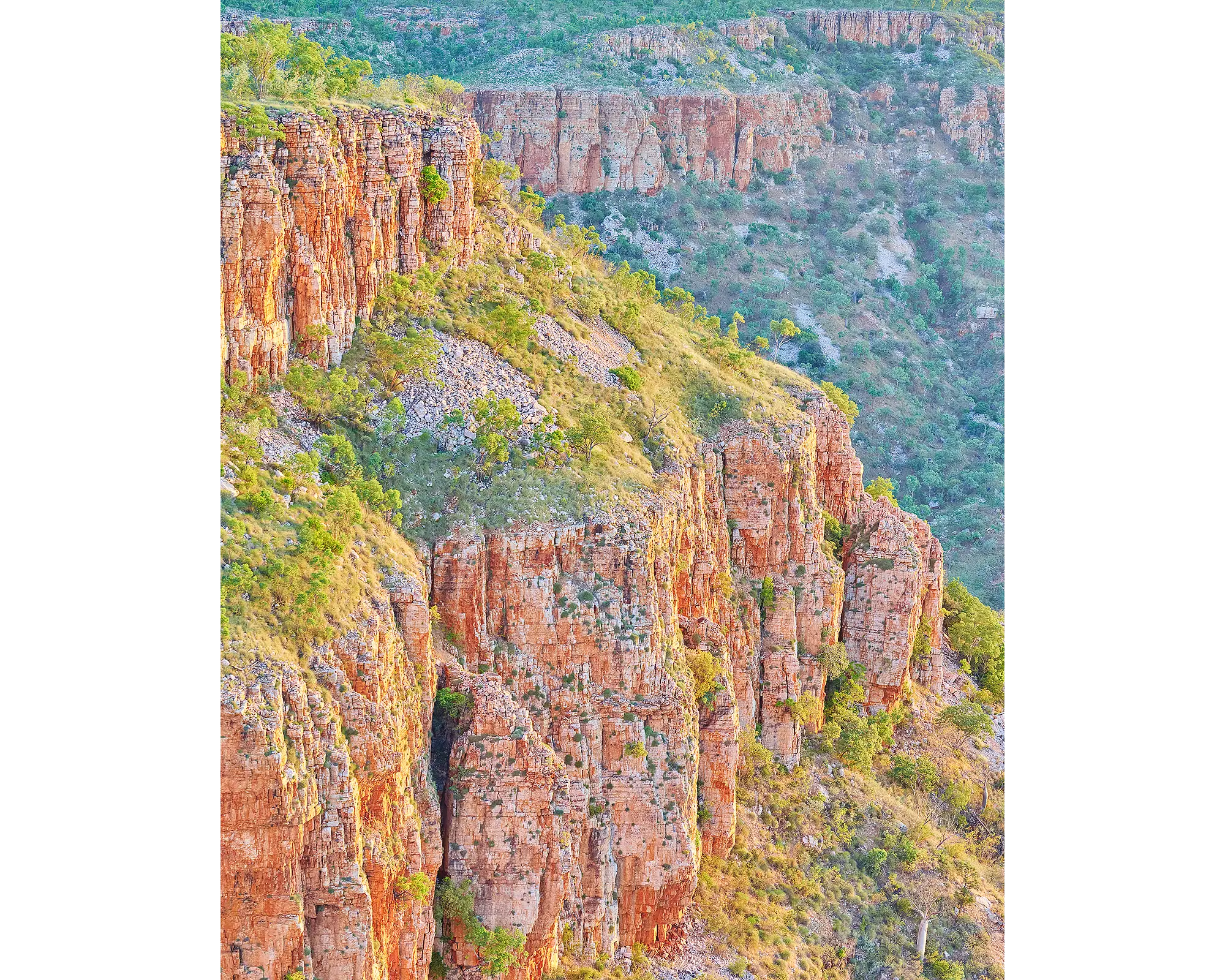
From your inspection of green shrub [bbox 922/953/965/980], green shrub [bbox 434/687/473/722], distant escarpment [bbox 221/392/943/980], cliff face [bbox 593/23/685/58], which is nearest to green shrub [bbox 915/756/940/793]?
distant escarpment [bbox 221/392/943/980]

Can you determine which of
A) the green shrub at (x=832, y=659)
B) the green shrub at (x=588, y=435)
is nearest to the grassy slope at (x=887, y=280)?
the green shrub at (x=832, y=659)

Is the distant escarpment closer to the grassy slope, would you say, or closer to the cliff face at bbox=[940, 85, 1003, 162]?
the grassy slope

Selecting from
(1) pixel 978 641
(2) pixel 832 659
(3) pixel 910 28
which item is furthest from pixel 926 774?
(3) pixel 910 28

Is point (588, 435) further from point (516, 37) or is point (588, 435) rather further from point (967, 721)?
point (516, 37)

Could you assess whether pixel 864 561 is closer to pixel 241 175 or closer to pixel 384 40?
pixel 241 175

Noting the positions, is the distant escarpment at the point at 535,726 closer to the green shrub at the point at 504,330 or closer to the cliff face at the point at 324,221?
the green shrub at the point at 504,330

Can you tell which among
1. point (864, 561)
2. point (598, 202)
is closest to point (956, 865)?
point (864, 561)

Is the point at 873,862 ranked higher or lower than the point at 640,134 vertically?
lower

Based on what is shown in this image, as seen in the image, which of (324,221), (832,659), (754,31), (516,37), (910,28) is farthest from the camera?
(910,28)
